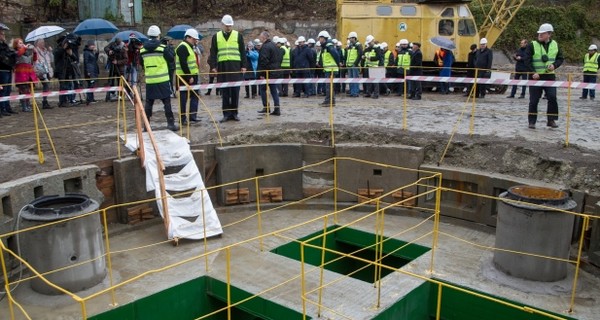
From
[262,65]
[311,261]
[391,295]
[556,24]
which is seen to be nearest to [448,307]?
[391,295]

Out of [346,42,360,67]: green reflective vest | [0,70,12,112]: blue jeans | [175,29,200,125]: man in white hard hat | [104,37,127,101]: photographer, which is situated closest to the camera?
[175,29,200,125]: man in white hard hat

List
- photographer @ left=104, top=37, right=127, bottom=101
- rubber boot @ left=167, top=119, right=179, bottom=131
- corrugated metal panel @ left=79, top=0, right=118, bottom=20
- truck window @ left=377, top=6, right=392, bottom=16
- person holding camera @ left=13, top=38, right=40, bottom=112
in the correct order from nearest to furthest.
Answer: rubber boot @ left=167, top=119, right=179, bottom=131 → person holding camera @ left=13, top=38, right=40, bottom=112 → photographer @ left=104, top=37, right=127, bottom=101 → truck window @ left=377, top=6, right=392, bottom=16 → corrugated metal panel @ left=79, top=0, right=118, bottom=20

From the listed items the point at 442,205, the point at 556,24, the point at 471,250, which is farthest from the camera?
the point at 556,24

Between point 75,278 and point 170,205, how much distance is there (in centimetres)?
214

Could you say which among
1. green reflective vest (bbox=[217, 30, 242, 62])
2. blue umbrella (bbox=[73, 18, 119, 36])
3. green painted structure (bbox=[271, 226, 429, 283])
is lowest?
green painted structure (bbox=[271, 226, 429, 283])

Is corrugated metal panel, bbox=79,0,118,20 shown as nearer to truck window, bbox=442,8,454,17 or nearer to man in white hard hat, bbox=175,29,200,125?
man in white hard hat, bbox=175,29,200,125

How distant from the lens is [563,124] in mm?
11938

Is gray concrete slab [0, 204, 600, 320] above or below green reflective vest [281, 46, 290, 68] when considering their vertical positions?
below

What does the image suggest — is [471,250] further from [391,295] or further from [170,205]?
[170,205]

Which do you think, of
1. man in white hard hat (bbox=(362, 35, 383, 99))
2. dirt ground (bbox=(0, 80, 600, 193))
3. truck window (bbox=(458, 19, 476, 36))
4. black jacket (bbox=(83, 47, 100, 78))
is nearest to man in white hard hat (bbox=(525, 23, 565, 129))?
dirt ground (bbox=(0, 80, 600, 193))

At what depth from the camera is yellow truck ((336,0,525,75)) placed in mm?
18203

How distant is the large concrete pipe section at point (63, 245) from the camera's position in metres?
7.44

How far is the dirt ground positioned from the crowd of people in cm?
59

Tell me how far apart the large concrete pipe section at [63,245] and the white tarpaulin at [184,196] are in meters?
1.44
